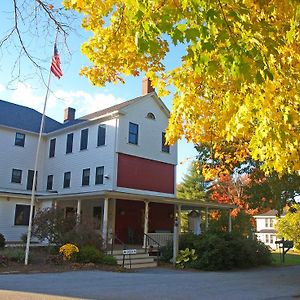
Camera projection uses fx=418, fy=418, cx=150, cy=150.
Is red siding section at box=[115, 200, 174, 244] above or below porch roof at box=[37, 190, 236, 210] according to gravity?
below

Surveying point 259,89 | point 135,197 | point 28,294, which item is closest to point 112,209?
point 135,197

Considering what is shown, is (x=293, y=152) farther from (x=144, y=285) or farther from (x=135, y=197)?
(x=135, y=197)

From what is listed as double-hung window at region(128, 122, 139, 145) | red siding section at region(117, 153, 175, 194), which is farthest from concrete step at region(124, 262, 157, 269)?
double-hung window at region(128, 122, 139, 145)

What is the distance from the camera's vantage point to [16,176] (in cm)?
3184

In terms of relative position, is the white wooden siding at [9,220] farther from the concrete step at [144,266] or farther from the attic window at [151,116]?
the concrete step at [144,266]

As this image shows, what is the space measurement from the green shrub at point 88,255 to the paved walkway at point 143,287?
2605 millimetres

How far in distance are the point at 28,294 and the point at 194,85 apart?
631cm

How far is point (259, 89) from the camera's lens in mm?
6574

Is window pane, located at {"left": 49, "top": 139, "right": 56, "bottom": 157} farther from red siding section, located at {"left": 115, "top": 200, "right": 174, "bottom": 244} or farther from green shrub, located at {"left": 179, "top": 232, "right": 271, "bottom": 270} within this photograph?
green shrub, located at {"left": 179, "top": 232, "right": 271, "bottom": 270}

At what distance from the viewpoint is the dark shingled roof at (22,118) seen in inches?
1300

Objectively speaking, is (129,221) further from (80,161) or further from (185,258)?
(185,258)

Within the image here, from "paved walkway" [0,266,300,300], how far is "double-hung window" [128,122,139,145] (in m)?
13.7

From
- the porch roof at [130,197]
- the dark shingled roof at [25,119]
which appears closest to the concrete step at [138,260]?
the porch roof at [130,197]

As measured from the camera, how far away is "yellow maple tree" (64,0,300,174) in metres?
4.62
